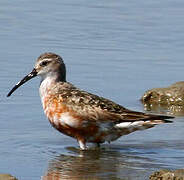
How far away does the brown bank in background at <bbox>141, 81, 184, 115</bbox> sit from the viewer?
14.5 m

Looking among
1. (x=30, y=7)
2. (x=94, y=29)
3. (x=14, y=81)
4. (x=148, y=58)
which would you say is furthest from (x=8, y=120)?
(x=30, y=7)

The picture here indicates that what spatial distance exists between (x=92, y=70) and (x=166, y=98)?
1.55 meters

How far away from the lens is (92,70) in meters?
15.5

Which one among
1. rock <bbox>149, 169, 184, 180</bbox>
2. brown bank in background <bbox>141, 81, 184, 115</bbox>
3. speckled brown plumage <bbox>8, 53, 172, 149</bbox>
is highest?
brown bank in background <bbox>141, 81, 184, 115</bbox>

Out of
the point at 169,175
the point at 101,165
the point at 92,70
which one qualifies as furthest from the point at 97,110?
the point at 92,70

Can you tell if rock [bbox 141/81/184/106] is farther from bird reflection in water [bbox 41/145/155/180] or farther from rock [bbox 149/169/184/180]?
rock [bbox 149/169/184/180]

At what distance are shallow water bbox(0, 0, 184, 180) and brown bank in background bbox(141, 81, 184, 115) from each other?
0.21 meters

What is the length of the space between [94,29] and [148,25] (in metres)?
1.31

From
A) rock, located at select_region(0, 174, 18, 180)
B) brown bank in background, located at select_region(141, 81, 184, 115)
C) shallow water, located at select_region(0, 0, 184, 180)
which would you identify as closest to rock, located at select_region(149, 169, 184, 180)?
shallow water, located at select_region(0, 0, 184, 180)

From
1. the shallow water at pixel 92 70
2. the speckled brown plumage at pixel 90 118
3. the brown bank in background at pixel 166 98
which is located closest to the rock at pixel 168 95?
the brown bank in background at pixel 166 98

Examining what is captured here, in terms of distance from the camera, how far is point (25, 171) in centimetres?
1076

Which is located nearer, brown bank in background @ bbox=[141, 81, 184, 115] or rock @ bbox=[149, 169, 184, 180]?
rock @ bbox=[149, 169, 184, 180]

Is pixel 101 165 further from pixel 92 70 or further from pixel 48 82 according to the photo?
pixel 92 70

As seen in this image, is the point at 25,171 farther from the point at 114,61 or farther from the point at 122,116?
the point at 114,61
